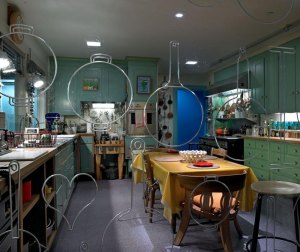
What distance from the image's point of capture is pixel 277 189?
5.57 feet

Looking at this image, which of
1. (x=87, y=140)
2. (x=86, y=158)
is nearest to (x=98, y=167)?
(x=86, y=158)

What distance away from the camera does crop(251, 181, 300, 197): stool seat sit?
161 cm

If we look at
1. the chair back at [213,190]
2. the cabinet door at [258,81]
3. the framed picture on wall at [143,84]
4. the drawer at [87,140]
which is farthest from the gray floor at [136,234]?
the framed picture on wall at [143,84]

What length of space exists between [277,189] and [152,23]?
260 centimetres

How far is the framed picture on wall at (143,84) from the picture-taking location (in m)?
5.15

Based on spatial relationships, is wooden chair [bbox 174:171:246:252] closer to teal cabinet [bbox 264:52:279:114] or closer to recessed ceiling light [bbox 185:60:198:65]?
teal cabinet [bbox 264:52:279:114]

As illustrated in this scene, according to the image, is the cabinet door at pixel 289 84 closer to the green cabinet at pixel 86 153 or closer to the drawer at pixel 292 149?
the drawer at pixel 292 149

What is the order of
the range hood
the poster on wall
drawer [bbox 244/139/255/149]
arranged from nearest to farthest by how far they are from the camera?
drawer [bbox 244/139/255/149]
the range hood
the poster on wall

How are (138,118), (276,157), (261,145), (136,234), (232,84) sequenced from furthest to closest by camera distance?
(138,118), (232,84), (261,145), (276,157), (136,234)

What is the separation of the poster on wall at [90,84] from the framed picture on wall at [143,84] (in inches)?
33.9

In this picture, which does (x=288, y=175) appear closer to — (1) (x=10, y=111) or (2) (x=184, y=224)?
(2) (x=184, y=224)

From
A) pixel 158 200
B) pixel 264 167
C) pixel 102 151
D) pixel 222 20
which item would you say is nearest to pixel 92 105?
pixel 102 151

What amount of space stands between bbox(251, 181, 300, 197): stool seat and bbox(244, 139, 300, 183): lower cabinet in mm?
1098

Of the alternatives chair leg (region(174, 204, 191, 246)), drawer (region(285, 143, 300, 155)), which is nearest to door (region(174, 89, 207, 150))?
drawer (region(285, 143, 300, 155))
